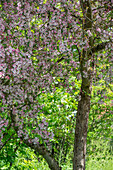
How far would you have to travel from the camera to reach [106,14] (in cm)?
457

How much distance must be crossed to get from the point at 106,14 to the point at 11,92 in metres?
2.19

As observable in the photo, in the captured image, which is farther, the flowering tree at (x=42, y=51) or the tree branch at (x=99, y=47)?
Answer: the tree branch at (x=99, y=47)

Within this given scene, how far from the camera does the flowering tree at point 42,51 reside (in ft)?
13.1

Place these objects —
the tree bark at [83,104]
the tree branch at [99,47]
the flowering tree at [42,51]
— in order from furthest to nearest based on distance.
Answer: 1. the tree bark at [83,104]
2. the tree branch at [99,47]
3. the flowering tree at [42,51]

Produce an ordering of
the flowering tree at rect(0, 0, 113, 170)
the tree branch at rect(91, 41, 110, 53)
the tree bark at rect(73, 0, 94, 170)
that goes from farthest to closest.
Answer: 1. the tree bark at rect(73, 0, 94, 170)
2. the tree branch at rect(91, 41, 110, 53)
3. the flowering tree at rect(0, 0, 113, 170)

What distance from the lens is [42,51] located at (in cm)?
430

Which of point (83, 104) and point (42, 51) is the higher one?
point (42, 51)

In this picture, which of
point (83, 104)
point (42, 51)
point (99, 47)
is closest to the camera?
point (42, 51)

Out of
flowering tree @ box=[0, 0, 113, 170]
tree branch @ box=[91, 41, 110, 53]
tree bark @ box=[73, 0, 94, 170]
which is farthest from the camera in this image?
tree bark @ box=[73, 0, 94, 170]

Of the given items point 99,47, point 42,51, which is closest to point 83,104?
point 99,47

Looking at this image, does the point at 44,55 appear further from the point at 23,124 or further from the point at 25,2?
the point at 23,124

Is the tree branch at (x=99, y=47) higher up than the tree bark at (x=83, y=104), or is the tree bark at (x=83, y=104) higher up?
the tree branch at (x=99, y=47)

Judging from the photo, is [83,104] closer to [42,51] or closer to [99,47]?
[99,47]

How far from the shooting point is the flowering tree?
13.1 ft
